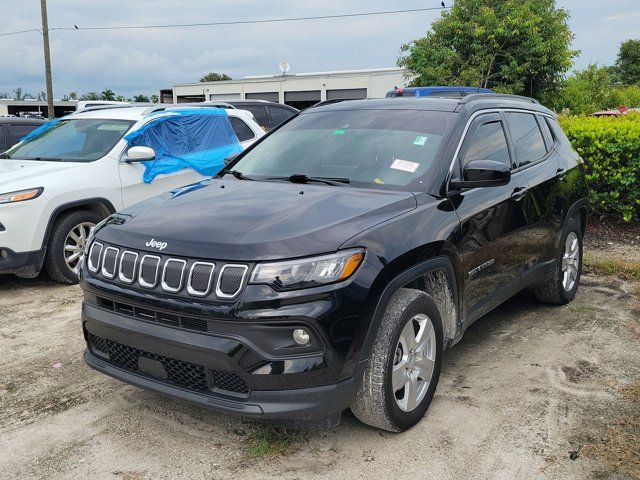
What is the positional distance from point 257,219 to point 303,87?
42.2 m

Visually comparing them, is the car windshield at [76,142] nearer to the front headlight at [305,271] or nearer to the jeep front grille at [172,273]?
the jeep front grille at [172,273]

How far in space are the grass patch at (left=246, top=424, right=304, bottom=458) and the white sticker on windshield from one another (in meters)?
1.66

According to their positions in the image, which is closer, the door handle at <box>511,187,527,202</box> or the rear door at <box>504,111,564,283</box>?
the door handle at <box>511,187,527,202</box>

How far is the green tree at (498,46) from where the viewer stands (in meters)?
18.6

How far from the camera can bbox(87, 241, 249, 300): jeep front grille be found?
2.80m

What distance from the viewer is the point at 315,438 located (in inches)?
130

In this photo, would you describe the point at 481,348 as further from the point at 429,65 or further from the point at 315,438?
the point at 429,65

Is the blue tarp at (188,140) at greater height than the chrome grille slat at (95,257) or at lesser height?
greater

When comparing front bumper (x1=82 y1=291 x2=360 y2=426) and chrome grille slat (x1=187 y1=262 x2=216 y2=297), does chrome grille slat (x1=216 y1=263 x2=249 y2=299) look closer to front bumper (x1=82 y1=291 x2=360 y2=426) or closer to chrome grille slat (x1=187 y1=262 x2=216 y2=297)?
chrome grille slat (x1=187 y1=262 x2=216 y2=297)

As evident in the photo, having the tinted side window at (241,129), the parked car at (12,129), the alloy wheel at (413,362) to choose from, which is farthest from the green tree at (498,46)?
the alloy wheel at (413,362)

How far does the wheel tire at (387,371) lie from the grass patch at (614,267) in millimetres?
4150

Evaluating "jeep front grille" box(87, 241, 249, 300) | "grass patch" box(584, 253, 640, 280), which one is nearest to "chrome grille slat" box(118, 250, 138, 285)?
"jeep front grille" box(87, 241, 249, 300)

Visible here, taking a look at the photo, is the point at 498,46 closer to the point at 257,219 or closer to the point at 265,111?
the point at 265,111

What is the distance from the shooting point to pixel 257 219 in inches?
123
